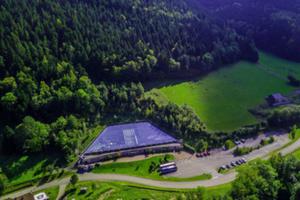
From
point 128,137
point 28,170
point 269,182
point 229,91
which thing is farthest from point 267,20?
point 28,170

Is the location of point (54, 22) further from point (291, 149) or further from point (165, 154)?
point (291, 149)

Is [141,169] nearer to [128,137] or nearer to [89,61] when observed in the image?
[128,137]

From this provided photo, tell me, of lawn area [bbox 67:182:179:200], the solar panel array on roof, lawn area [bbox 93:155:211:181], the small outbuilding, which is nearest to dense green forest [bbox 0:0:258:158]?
the solar panel array on roof

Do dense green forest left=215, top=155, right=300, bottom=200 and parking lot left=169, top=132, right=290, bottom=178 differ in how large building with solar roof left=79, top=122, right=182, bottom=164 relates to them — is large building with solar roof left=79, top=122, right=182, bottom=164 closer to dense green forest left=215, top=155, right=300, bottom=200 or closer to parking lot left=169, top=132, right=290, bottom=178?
parking lot left=169, top=132, right=290, bottom=178

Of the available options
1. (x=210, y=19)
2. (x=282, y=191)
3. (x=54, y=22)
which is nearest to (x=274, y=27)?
(x=210, y=19)

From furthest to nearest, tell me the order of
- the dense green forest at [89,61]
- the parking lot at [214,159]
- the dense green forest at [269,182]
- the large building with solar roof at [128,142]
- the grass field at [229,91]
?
1. the grass field at [229,91]
2. the dense green forest at [89,61]
3. the large building with solar roof at [128,142]
4. the parking lot at [214,159]
5. the dense green forest at [269,182]

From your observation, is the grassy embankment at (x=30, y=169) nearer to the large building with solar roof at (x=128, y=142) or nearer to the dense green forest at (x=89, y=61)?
the dense green forest at (x=89, y=61)

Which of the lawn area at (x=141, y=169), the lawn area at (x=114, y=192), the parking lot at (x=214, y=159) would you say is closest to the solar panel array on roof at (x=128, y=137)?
the lawn area at (x=141, y=169)
